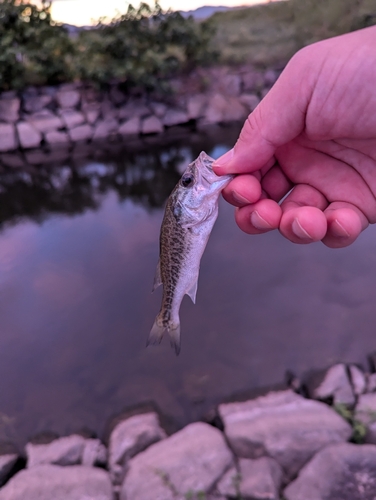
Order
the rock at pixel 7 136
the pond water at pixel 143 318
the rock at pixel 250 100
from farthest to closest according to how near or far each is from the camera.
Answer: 1. the rock at pixel 250 100
2. the rock at pixel 7 136
3. the pond water at pixel 143 318

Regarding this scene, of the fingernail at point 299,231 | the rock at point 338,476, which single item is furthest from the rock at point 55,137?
the rock at point 338,476

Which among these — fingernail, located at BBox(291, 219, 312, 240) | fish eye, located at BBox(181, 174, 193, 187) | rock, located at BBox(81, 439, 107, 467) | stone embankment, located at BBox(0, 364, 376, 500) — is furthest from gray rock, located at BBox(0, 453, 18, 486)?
fingernail, located at BBox(291, 219, 312, 240)

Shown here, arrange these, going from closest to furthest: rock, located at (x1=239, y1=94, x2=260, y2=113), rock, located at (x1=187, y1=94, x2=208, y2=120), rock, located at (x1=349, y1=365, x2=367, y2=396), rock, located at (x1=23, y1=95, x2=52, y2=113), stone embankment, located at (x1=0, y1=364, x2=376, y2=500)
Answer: stone embankment, located at (x1=0, y1=364, x2=376, y2=500) < rock, located at (x1=349, y1=365, x2=367, y2=396) < rock, located at (x1=23, y1=95, x2=52, y2=113) < rock, located at (x1=187, y1=94, x2=208, y2=120) < rock, located at (x1=239, y1=94, x2=260, y2=113)

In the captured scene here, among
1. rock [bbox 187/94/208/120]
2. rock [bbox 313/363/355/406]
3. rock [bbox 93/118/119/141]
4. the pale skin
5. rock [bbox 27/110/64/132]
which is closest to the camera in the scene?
the pale skin

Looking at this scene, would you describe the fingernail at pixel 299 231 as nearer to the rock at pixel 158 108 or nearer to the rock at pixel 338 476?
the rock at pixel 338 476

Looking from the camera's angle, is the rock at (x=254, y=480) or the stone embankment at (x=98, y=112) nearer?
the rock at (x=254, y=480)

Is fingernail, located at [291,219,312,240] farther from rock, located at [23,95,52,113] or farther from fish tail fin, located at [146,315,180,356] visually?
rock, located at [23,95,52,113]

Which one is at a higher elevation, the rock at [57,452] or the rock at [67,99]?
the rock at [67,99]
